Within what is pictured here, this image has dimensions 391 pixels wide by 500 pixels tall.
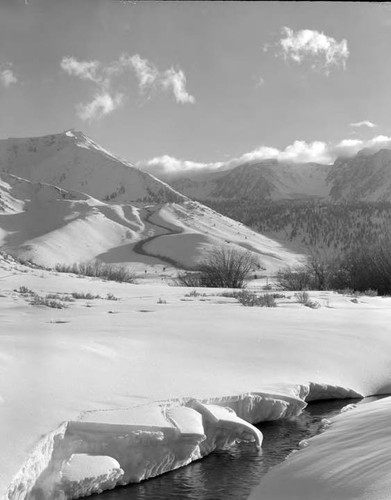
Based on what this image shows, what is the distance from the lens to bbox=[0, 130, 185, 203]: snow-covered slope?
97.8m

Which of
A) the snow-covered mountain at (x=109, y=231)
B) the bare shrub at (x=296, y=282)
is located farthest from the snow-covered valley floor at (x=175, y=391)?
the snow-covered mountain at (x=109, y=231)

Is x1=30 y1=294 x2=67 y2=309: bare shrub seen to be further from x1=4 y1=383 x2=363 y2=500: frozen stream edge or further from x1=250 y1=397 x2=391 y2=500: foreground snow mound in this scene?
x1=250 y1=397 x2=391 y2=500: foreground snow mound

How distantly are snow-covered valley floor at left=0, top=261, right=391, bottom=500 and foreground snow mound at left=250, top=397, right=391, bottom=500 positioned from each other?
1 centimetres

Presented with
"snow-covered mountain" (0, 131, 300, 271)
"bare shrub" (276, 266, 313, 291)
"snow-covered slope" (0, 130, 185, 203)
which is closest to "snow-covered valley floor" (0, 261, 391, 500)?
"bare shrub" (276, 266, 313, 291)

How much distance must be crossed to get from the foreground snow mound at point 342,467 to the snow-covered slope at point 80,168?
8303cm

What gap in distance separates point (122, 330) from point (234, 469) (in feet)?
10.7

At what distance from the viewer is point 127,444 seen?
4.21m

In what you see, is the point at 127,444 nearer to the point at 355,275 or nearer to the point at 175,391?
the point at 175,391

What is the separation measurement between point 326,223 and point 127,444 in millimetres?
85157

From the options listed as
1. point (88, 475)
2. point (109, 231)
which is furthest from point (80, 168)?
point (88, 475)

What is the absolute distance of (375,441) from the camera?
12.8 ft

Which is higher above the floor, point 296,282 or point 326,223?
point 326,223

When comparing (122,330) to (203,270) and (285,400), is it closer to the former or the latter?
(285,400)

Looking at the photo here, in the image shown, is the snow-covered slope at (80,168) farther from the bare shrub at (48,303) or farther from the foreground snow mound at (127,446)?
the foreground snow mound at (127,446)
